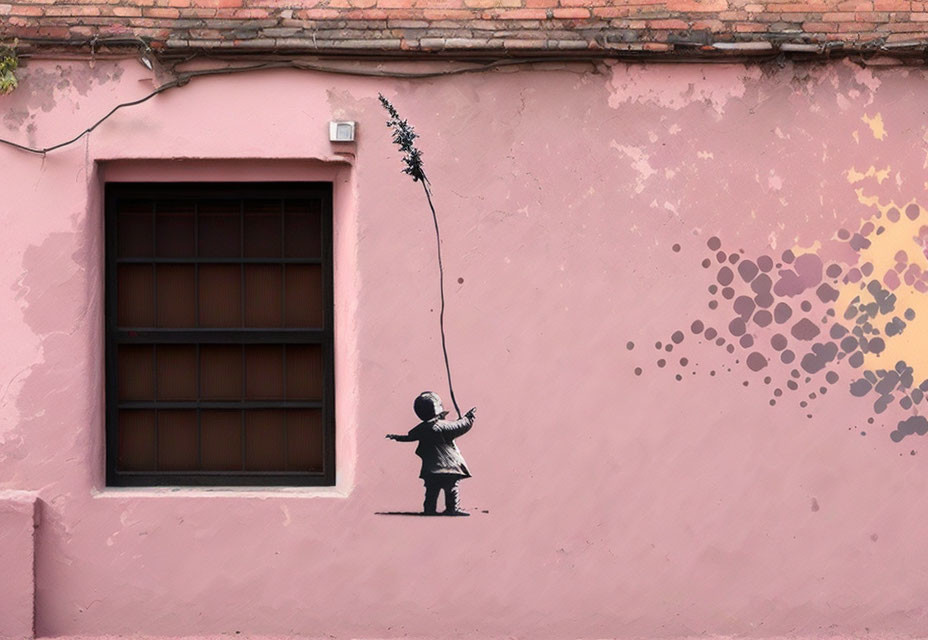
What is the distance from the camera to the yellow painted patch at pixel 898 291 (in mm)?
6383

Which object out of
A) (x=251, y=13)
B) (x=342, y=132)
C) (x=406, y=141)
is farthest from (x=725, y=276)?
(x=251, y=13)

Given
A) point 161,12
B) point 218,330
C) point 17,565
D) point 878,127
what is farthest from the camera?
point 218,330

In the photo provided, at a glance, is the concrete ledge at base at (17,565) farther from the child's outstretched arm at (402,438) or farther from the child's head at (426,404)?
the child's head at (426,404)

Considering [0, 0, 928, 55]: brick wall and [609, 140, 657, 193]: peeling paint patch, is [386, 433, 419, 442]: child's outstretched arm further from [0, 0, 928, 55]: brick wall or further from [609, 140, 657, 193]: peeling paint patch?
[0, 0, 928, 55]: brick wall

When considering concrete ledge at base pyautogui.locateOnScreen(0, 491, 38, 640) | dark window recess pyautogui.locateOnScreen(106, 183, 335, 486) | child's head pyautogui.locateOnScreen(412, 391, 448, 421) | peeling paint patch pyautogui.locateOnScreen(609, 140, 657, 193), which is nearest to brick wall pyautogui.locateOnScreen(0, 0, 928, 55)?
peeling paint patch pyautogui.locateOnScreen(609, 140, 657, 193)

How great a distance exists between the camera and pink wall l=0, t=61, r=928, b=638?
6.28m

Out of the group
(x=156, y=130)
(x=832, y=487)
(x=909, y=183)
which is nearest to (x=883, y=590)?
(x=832, y=487)

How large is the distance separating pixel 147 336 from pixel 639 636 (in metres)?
3.44

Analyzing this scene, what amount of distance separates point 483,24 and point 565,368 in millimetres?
2068

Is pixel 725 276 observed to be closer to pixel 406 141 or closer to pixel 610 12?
pixel 610 12

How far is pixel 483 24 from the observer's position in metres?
6.32

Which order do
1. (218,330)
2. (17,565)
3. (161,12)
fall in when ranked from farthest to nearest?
(218,330) < (161,12) < (17,565)

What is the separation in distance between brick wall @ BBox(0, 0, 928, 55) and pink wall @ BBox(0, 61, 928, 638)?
0.66 ft

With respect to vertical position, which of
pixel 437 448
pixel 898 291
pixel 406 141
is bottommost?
pixel 437 448
